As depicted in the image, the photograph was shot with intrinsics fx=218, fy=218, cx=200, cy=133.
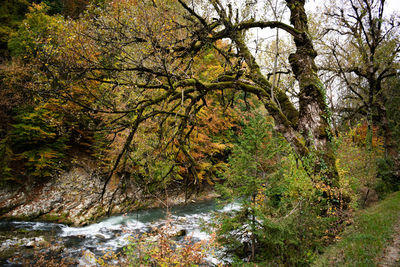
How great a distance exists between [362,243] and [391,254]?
2.02ft

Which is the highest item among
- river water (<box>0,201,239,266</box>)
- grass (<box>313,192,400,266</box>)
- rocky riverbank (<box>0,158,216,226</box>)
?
grass (<box>313,192,400,266</box>)

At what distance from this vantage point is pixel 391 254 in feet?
14.7

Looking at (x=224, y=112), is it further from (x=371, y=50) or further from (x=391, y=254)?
(x=371, y=50)

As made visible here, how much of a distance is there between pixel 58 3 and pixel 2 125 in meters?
15.7

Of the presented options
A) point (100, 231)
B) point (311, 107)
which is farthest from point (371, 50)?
point (100, 231)

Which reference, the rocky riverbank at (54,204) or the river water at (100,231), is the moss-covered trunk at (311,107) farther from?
the rocky riverbank at (54,204)

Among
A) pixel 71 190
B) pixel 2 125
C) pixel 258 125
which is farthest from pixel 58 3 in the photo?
pixel 258 125

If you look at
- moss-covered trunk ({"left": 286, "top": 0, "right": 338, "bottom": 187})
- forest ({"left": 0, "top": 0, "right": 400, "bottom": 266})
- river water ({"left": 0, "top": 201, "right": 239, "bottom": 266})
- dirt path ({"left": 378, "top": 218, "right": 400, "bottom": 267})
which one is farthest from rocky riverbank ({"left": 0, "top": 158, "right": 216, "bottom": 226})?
dirt path ({"left": 378, "top": 218, "right": 400, "bottom": 267})

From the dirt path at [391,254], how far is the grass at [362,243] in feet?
0.25

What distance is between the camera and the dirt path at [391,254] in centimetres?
411

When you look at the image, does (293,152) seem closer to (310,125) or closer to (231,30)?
(310,125)

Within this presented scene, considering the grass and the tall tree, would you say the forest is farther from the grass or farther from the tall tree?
the tall tree

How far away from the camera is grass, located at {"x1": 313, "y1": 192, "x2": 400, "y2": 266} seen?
4391 millimetres

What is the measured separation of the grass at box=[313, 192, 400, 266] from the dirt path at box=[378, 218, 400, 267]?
0.08 m
